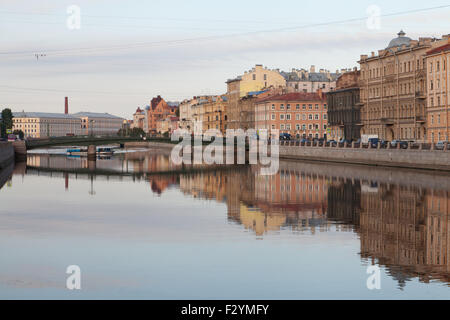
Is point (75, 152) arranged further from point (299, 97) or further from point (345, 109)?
point (345, 109)

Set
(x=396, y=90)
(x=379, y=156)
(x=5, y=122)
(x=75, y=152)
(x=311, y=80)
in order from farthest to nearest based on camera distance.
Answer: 1. (x=5, y=122)
2. (x=311, y=80)
3. (x=75, y=152)
4. (x=396, y=90)
5. (x=379, y=156)

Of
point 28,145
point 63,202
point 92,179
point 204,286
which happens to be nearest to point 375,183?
point 63,202

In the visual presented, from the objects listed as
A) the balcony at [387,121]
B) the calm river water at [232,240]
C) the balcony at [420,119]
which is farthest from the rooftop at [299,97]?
the calm river water at [232,240]

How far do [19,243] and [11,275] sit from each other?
638cm

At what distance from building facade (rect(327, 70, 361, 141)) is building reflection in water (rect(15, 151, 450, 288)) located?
4130 centimetres

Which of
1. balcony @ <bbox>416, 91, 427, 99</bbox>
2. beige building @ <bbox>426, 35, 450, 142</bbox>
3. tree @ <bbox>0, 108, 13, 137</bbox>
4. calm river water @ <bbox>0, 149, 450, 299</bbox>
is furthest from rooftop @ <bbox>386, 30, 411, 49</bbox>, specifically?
tree @ <bbox>0, 108, 13, 137</bbox>

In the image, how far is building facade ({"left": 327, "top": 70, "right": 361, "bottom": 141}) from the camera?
4365 inches

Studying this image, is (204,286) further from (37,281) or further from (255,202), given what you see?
(255,202)

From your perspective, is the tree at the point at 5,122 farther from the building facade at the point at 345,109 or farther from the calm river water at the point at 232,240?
the calm river water at the point at 232,240

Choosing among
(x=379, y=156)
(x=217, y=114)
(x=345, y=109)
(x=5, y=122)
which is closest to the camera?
(x=379, y=156)

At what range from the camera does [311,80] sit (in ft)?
520

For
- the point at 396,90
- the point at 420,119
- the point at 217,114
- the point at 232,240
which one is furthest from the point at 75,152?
the point at 232,240

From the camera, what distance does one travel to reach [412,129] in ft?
301

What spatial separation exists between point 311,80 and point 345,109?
4473 cm
